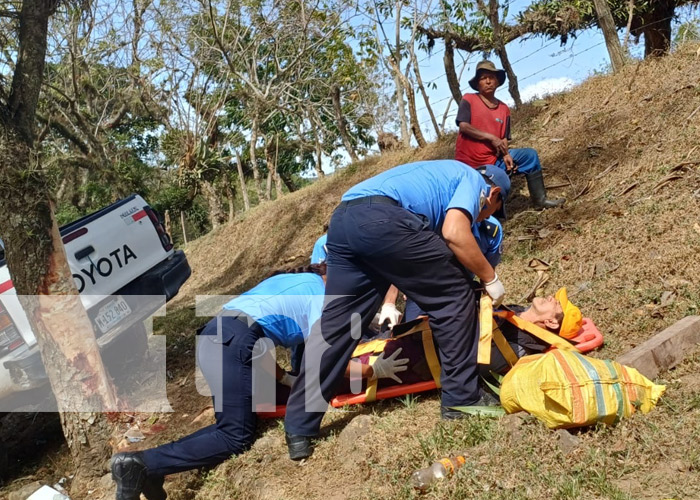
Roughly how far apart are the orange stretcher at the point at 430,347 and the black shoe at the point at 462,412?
0.35 m

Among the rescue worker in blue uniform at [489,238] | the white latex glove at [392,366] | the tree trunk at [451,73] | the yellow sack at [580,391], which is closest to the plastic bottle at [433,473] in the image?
the yellow sack at [580,391]

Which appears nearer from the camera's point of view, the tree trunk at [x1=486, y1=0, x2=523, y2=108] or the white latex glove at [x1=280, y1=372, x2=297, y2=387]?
the white latex glove at [x1=280, y1=372, x2=297, y2=387]

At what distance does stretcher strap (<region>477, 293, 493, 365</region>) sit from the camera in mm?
3338

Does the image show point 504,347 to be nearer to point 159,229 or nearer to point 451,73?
point 159,229

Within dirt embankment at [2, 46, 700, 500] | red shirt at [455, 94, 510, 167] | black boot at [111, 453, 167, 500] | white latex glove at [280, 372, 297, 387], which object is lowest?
dirt embankment at [2, 46, 700, 500]

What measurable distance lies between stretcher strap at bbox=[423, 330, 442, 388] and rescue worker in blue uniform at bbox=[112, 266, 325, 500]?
0.67 metres

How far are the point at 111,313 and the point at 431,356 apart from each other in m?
3.35

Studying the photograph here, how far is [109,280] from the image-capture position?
19.3 feet

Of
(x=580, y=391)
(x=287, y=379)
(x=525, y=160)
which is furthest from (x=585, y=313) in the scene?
(x=525, y=160)

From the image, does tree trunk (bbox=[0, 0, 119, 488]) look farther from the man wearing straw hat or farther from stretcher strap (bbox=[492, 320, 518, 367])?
the man wearing straw hat

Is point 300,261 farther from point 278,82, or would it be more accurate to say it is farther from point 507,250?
point 278,82

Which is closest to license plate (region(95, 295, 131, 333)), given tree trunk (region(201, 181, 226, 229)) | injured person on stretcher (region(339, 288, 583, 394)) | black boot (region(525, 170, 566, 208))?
injured person on stretcher (region(339, 288, 583, 394))

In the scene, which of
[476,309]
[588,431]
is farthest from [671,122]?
[588,431]

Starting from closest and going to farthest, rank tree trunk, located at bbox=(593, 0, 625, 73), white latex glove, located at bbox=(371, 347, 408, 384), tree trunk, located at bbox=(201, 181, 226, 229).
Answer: white latex glove, located at bbox=(371, 347, 408, 384) → tree trunk, located at bbox=(593, 0, 625, 73) → tree trunk, located at bbox=(201, 181, 226, 229)
